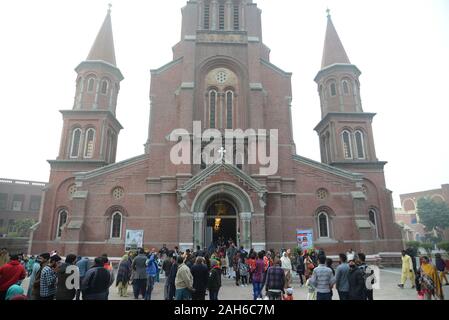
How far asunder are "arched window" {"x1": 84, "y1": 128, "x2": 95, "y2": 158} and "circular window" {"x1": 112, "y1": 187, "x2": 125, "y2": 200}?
676 centimetres

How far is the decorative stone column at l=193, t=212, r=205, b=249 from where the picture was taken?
814 inches

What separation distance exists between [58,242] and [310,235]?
67.8ft

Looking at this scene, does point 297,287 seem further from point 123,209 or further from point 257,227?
point 123,209

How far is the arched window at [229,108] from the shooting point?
2583cm

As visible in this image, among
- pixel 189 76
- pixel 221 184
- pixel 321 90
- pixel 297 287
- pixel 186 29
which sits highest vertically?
pixel 186 29

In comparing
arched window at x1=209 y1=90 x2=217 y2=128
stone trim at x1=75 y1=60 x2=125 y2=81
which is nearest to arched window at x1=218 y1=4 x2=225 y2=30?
arched window at x1=209 y1=90 x2=217 y2=128

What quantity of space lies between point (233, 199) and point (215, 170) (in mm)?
2461

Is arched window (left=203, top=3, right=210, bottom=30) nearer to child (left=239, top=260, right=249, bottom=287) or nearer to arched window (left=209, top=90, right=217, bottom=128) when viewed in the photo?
arched window (left=209, top=90, right=217, bottom=128)

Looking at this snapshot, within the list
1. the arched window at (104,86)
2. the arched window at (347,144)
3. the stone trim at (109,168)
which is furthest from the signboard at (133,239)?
the arched window at (347,144)

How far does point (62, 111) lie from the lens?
96.5ft

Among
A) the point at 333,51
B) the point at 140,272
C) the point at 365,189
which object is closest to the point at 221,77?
the point at 333,51

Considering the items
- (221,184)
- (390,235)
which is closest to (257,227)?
(221,184)

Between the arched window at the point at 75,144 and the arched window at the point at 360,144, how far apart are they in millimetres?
27218

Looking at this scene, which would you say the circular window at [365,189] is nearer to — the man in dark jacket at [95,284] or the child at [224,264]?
the child at [224,264]
